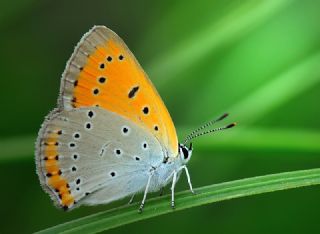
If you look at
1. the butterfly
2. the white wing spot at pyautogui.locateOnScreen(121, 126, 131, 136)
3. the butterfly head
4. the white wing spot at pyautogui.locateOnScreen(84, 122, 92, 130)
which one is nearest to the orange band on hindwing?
the butterfly

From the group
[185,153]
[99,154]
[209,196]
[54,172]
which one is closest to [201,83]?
[185,153]

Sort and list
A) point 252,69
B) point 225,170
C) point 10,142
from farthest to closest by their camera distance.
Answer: point 252,69
point 225,170
point 10,142

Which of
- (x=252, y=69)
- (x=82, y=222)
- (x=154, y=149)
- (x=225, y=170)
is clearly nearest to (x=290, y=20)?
(x=252, y=69)

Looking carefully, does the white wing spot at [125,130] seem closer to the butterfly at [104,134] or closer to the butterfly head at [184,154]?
the butterfly at [104,134]

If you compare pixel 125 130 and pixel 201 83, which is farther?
pixel 201 83

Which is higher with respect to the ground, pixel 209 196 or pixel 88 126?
pixel 88 126

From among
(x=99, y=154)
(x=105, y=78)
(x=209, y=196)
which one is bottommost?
(x=209, y=196)

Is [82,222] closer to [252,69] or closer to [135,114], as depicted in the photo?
[135,114]

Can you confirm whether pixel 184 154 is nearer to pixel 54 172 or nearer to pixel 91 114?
pixel 91 114
